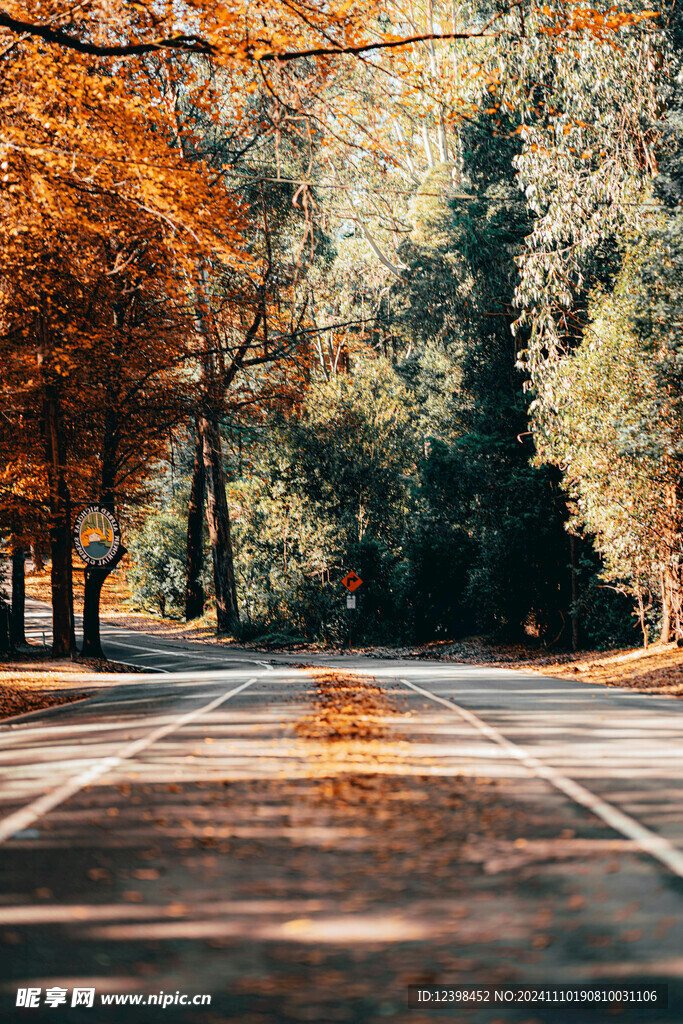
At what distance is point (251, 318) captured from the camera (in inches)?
1388

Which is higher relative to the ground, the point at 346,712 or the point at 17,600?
the point at 17,600

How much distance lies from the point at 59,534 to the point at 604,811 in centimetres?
2233

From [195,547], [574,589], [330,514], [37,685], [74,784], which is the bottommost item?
[37,685]

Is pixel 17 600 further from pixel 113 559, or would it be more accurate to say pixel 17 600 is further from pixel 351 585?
pixel 351 585

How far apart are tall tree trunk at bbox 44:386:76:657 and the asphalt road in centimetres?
1538

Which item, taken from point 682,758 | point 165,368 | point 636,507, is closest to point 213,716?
point 682,758

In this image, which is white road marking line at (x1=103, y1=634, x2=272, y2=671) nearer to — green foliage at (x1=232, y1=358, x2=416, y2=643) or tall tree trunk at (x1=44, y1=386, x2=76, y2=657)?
tall tree trunk at (x1=44, y1=386, x2=76, y2=657)

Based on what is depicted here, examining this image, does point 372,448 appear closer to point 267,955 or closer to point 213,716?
point 213,716

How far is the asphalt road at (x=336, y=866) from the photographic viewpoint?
4305mm

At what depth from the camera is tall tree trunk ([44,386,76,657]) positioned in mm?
26672

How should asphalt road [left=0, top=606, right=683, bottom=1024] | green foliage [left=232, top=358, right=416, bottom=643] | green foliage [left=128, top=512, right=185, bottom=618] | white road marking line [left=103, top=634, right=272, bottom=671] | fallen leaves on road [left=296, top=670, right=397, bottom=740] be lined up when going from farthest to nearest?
green foliage [left=128, top=512, right=185, bottom=618], green foliage [left=232, top=358, right=416, bottom=643], white road marking line [left=103, top=634, right=272, bottom=671], fallen leaves on road [left=296, top=670, right=397, bottom=740], asphalt road [left=0, top=606, right=683, bottom=1024]

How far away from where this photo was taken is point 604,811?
7355mm

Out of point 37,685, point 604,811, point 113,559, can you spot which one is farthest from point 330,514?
point 604,811

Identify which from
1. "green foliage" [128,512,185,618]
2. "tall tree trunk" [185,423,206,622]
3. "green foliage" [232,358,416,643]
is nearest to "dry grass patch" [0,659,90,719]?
"green foliage" [232,358,416,643]
